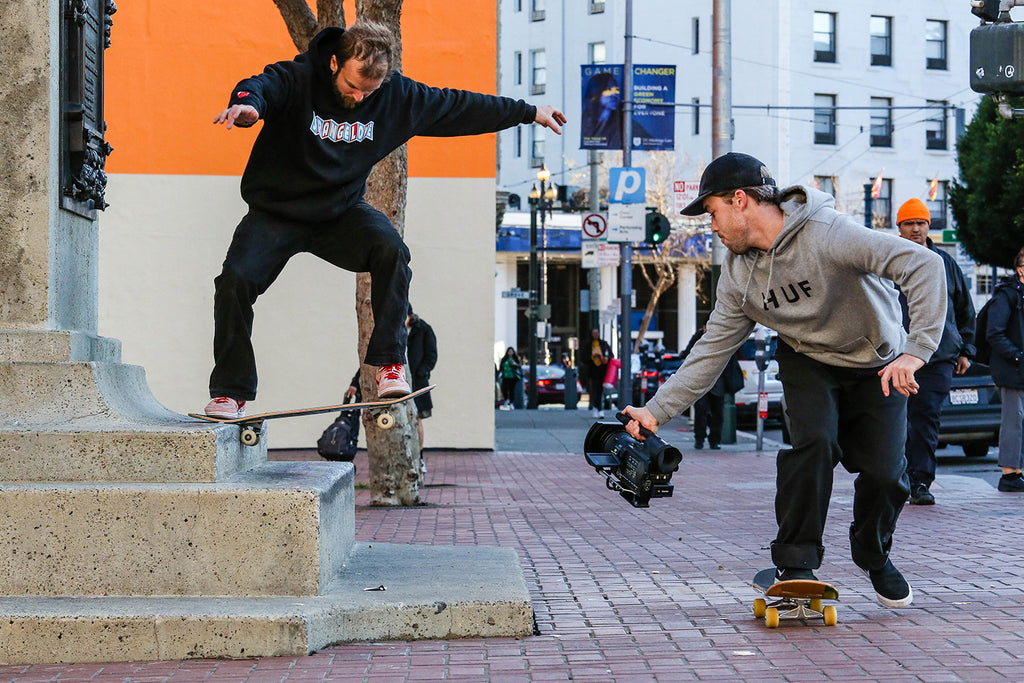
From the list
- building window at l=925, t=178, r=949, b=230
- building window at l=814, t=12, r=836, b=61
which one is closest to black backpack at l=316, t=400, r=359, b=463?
building window at l=814, t=12, r=836, b=61

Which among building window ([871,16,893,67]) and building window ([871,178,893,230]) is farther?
building window ([871,16,893,67])

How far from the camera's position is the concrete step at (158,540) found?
453 cm

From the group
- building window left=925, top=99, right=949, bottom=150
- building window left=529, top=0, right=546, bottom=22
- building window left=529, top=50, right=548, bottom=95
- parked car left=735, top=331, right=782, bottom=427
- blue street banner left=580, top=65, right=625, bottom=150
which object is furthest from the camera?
building window left=529, top=0, right=546, bottom=22

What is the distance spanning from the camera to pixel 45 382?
4.97 m

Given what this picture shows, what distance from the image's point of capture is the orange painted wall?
1650cm

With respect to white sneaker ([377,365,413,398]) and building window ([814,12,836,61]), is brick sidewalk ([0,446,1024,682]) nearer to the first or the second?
white sneaker ([377,365,413,398])

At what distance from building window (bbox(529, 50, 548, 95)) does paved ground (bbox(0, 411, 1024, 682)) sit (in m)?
45.8

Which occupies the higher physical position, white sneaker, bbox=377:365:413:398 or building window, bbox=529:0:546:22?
building window, bbox=529:0:546:22

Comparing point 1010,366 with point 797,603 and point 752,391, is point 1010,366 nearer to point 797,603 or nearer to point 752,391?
point 797,603

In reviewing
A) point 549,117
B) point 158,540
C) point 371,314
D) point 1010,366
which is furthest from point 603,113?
point 158,540

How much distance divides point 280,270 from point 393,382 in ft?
2.31

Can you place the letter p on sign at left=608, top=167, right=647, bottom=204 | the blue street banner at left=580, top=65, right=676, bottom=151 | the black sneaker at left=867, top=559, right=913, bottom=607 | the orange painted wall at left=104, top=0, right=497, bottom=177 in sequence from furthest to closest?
the blue street banner at left=580, top=65, right=676, bottom=151, the letter p on sign at left=608, top=167, right=647, bottom=204, the orange painted wall at left=104, top=0, right=497, bottom=177, the black sneaker at left=867, top=559, right=913, bottom=607

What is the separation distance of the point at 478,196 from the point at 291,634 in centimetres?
1308

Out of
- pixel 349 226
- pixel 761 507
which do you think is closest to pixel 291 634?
pixel 349 226
